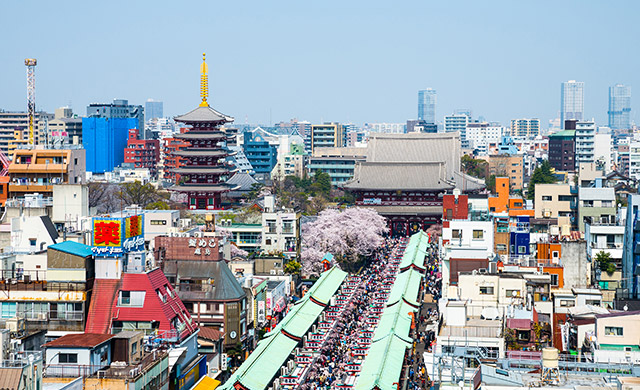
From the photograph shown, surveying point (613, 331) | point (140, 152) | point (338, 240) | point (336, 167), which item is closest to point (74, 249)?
point (613, 331)

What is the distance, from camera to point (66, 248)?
126ft

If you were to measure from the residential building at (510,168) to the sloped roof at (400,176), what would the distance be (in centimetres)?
4290

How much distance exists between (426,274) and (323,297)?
45.0 feet

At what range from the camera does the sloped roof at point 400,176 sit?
109m

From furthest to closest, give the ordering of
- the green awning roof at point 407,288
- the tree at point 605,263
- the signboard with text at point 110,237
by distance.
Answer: the green awning roof at point 407,288
the tree at point 605,263
the signboard with text at point 110,237

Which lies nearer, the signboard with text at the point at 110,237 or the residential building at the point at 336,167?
the signboard with text at the point at 110,237

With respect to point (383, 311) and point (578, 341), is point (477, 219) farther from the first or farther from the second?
point (578, 341)

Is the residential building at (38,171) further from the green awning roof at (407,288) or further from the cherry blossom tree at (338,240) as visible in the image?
the green awning roof at (407,288)

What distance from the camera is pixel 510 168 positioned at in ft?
506

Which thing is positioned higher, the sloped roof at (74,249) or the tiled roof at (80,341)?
the sloped roof at (74,249)

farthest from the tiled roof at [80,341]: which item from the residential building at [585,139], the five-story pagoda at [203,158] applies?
the residential building at [585,139]

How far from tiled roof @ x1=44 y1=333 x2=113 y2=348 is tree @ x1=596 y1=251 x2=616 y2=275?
3272 centimetres

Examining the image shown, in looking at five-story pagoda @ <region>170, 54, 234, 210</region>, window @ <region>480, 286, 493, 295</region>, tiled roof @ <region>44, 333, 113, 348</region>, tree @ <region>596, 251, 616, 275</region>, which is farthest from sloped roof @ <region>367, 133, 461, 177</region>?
tiled roof @ <region>44, 333, 113, 348</region>

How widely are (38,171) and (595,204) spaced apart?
3637cm
